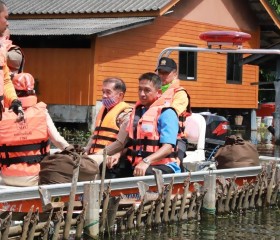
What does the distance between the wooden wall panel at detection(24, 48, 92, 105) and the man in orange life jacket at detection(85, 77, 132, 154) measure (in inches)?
525

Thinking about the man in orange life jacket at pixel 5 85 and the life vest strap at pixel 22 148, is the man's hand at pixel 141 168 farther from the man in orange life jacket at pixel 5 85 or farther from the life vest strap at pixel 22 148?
the man in orange life jacket at pixel 5 85

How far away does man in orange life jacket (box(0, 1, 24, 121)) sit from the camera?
7.57 metres

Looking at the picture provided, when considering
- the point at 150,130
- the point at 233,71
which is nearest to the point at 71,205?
the point at 150,130

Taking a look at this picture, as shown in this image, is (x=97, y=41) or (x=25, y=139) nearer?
(x=25, y=139)

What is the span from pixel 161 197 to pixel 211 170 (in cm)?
151

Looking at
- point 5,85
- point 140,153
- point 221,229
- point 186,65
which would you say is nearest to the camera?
point 5,85

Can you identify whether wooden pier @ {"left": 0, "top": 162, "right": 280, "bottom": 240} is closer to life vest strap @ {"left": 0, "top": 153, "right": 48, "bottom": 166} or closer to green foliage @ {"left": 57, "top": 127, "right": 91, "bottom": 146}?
life vest strap @ {"left": 0, "top": 153, "right": 48, "bottom": 166}

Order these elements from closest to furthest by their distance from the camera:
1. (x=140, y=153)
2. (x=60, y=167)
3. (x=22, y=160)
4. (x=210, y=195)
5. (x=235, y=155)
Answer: (x=60, y=167), (x=22, y=160), (x=140, y=153), (x=210, y=195), (x=235, y=155)

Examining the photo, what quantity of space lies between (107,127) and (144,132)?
0.83 metres

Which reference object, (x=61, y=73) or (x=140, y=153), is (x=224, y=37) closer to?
(x=140, y=153)

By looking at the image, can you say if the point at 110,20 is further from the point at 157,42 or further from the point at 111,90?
the point at 111,90

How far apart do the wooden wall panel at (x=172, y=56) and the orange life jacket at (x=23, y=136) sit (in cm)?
1454

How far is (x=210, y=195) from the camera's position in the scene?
9.89 m

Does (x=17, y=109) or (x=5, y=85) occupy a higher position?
(x=5, y=85)
